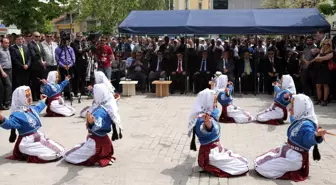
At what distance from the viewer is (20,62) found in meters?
11.6

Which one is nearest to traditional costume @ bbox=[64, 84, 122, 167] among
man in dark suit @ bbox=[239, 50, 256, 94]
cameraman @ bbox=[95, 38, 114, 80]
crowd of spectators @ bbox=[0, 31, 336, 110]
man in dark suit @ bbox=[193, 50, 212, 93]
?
crowd of spectators @ bbox=[0, 31, 336, 110]

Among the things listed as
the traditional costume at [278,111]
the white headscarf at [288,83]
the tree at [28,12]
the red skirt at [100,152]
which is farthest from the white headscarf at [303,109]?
the tree at [28,12]

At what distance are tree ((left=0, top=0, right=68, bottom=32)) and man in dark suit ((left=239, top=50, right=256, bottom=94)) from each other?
30.4 feet

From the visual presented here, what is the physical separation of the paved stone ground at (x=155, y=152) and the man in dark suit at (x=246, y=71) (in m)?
2.97

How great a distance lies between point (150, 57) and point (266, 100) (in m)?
4.71

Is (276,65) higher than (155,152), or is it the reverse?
(276,65)

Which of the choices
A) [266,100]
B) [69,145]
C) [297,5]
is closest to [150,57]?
[266,100]

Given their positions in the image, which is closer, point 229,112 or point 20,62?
point 229,112

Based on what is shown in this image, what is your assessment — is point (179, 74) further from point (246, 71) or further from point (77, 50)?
point (77, 50)

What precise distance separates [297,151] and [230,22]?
29.0ft

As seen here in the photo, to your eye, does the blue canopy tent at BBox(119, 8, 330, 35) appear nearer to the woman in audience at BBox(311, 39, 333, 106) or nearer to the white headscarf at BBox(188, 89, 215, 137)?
the woman in audience at BBox(311, 39, 333, 106)

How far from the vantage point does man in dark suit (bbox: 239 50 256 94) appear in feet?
46.1

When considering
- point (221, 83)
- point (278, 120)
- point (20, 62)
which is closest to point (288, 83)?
point (278, 120)

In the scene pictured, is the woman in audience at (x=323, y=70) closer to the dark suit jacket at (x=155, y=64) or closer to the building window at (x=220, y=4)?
the dark suit jacket at (x=155, y=64)
